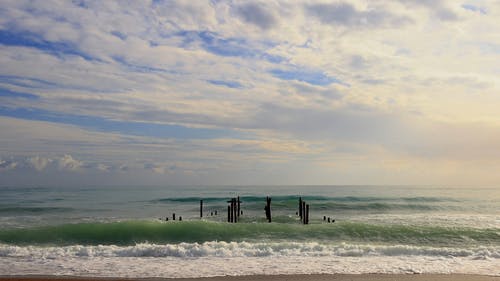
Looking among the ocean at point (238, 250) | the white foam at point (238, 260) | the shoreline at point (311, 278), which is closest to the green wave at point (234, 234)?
the ocean at point (238, 250)

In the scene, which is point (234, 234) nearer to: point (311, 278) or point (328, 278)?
point (311, 278)

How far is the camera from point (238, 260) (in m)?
14.8

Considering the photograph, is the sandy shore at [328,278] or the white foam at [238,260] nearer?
the sandy shore at [328,278]

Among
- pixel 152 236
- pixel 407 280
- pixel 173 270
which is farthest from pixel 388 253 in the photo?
pixel 152 236

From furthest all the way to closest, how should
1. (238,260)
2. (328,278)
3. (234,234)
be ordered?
(234,234)
(238,260)
(328,278)

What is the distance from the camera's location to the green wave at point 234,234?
69.0ft

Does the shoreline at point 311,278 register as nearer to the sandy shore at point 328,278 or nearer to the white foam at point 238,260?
the sandy shore at point 328,278

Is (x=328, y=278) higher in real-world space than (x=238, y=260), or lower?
higher

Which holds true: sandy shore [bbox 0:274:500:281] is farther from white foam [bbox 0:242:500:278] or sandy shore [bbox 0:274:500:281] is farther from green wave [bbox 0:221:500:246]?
green wave [bbox 0:221:500:246]

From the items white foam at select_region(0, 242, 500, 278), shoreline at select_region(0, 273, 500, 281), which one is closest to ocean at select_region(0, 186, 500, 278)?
white foam at select_region(0, 242, 500, 278)

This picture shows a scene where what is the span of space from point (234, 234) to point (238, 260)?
742 centimetres

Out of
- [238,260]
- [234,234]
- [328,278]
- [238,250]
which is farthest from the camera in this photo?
[234,234]

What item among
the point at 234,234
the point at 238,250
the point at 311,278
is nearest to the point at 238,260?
the point at 238,250

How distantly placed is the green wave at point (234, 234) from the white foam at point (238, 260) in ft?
12.3
